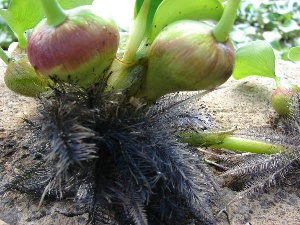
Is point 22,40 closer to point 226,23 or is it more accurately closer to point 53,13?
point 53,13

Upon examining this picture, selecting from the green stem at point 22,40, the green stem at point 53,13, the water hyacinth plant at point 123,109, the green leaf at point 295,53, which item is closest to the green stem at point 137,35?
the water hyacinth plant at point 123,109

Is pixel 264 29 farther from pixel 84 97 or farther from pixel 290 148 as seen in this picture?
pixel 84 97

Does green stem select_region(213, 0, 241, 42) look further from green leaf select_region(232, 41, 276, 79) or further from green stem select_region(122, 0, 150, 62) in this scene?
green leaf select_region(232, 41, 276, 79)

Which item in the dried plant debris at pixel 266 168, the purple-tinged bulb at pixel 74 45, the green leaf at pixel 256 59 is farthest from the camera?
the green leaf at pixel 256 59

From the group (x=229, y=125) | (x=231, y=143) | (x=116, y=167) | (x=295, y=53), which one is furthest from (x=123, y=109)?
(x=295, y=53)

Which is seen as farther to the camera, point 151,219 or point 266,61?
point 266,61

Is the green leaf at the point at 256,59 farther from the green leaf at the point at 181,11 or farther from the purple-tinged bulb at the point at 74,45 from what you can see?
the purple-tinged bulb at the point at 74,45

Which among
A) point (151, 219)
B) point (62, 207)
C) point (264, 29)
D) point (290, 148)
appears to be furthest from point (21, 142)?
point (264, 29)
